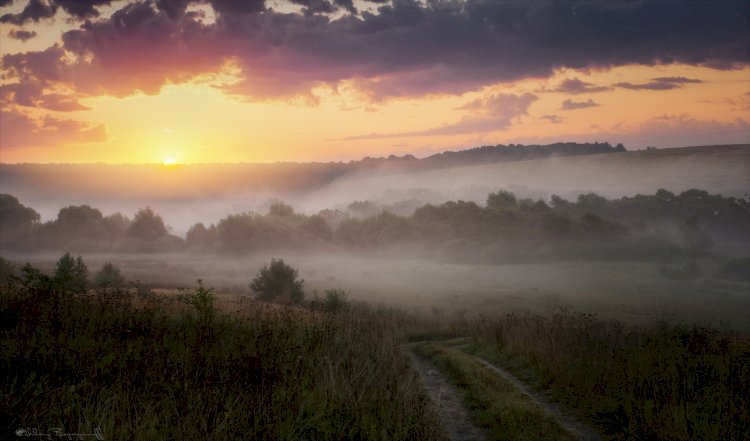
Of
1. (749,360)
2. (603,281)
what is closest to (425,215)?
(603,281)

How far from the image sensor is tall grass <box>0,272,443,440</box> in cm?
709

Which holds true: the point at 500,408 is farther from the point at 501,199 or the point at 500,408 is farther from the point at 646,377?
the point at 501,199

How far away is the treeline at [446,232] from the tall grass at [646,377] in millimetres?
132617

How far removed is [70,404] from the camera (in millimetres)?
7309

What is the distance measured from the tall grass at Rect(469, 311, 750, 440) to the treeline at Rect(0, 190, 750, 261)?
435 feet

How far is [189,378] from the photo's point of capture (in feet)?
28.8

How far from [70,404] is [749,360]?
16.2m

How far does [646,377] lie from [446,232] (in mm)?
158982

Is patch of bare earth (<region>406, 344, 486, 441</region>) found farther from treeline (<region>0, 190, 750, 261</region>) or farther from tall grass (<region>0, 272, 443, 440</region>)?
treeline (<region>0, 190, 750, 261</region>)

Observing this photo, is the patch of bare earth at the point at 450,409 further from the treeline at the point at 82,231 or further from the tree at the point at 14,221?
the treeline at the point at 82,231

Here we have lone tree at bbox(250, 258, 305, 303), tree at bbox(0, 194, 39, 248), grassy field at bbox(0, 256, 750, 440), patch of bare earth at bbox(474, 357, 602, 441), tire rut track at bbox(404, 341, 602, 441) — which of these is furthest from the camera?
tree at bbox(0, 194, 39, 248)

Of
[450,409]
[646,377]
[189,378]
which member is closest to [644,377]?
[646,377]

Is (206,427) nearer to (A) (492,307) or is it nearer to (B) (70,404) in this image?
(B) (70,404)

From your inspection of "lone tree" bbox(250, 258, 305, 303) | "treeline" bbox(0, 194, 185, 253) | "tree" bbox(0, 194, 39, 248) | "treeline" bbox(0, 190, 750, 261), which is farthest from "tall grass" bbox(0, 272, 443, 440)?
"treeline" bbox(0, 190, 750, 261)
